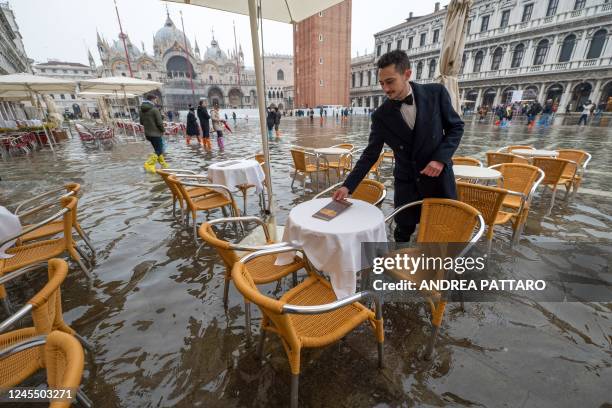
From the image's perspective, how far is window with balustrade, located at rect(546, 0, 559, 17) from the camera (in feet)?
92.4

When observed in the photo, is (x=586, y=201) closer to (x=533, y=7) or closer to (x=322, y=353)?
(x=322, y=353)

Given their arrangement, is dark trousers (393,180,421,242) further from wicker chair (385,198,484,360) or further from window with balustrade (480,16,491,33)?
window with balustrade (480,16,491,33)

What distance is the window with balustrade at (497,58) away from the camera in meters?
32.7

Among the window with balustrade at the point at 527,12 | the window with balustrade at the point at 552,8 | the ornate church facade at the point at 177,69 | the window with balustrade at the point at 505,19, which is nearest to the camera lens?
the window with balustrade at the point at 552,8

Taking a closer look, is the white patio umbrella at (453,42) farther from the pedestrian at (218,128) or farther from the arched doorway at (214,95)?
the arched doorway at (214,95)

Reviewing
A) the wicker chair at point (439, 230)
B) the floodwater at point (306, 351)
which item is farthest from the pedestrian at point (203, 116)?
the wicker chair at point (439, 230)

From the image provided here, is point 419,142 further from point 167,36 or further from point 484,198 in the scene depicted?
point 167,36

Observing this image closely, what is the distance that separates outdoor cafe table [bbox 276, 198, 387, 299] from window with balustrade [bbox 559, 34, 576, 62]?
40.3 meters

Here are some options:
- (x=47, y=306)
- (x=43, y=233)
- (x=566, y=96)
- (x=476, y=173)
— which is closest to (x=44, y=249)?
(x=43, y=233)

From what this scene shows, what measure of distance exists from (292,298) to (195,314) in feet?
3.77

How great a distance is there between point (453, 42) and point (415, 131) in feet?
10.9

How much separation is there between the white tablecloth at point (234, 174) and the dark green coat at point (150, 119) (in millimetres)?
3948

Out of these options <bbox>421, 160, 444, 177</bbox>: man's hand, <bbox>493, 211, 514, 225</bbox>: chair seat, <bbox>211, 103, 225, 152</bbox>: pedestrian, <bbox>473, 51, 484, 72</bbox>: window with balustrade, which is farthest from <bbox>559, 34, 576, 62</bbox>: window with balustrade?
<bbox>421, 160, 444, 177</bbox>: man's hand

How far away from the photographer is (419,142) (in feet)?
6.99
